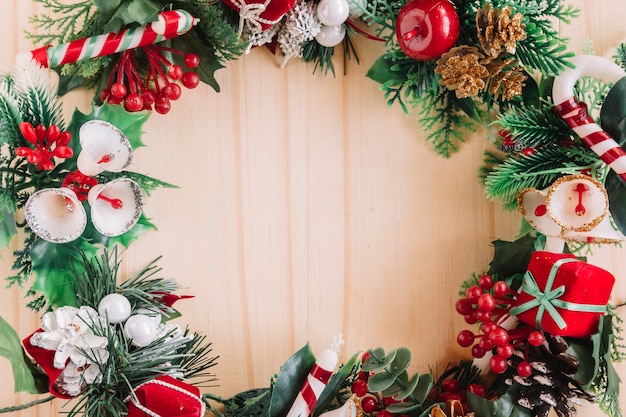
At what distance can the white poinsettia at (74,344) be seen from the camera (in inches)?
34.8

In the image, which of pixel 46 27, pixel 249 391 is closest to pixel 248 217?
pixel 249 391

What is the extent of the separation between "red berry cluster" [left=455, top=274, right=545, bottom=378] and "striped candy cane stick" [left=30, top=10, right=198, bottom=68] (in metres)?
0.62

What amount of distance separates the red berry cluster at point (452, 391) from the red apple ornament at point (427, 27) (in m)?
0.54

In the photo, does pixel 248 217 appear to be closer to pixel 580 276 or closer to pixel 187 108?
pixel 187 108

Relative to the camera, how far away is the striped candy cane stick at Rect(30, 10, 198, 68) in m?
0.93

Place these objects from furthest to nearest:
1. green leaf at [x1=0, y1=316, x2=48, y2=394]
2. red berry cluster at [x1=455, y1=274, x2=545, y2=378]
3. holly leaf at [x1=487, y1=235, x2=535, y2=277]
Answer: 1. holly leaf at [x1=487, y1=235, x2=535, y2=277]
2. red berry cluster at [x1=455, y1=274, x2=545, y2=378]
3. green leaf at [x1=0, y1=316, x2=48, y2=394]

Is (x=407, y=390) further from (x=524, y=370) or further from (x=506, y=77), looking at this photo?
(x=506, y=77)

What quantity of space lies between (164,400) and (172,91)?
0.47 meters

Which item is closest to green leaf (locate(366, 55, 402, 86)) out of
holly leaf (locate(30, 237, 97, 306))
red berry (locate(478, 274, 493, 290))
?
red berry (locate(478, 274, 493, 290))

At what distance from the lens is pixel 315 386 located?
975 mm

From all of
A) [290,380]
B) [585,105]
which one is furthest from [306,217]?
[585,105]

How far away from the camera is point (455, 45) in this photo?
3.37 ft

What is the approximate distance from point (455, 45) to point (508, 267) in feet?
1.26

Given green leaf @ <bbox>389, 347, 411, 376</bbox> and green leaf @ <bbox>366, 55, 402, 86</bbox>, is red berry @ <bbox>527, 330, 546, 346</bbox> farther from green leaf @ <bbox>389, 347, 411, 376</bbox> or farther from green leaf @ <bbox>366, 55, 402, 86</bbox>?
green leaf @ <bbox>366, 55, 402, 86</bbox>
